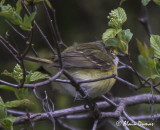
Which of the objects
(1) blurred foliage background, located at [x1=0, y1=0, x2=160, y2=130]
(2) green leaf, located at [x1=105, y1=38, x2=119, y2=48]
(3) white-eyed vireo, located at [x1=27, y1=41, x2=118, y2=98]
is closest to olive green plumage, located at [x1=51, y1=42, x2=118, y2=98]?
(3) white-eyed vireo, located at [x1=27, y1=41, x2=118, y2=98]

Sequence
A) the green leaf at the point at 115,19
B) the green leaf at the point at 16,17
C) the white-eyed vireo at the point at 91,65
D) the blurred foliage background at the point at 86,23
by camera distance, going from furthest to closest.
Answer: the blurred foliage background at the point at 86,23
the white-eyed vireo at the point at 91,65
the green leaf at the point at 115,19
the green leaf at the point at 16,17

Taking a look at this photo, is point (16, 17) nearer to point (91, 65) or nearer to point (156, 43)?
point (156, 43)

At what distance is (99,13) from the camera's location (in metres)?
7.14

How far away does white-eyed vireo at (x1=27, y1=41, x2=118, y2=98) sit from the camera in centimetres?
434

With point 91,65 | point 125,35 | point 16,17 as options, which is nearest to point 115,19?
point 125,35

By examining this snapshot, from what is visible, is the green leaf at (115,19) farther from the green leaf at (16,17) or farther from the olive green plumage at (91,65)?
the olive green plumage at (91,65)

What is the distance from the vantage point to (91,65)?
4.54m

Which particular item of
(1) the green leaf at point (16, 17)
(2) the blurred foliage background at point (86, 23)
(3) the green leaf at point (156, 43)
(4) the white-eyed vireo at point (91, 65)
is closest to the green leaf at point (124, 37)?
(3) the green leaf at point (156, 43)

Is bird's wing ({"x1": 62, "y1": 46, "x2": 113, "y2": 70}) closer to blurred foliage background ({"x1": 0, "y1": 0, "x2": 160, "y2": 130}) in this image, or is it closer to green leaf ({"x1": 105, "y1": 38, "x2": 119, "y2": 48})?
green leaf ({"x1": 105, "y1": 38, "x2": 119, "y2": 48})

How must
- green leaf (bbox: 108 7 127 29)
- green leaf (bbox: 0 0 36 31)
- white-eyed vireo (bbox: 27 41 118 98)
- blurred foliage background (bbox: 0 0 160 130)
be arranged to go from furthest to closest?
blurred foliage background (bbox: 0 0 160 130), white-eyed vireo (bbox: 27 41 118 98), green leaf (bbox: 108 7 127 29), green leaf (bbox: 0 0 36 31)

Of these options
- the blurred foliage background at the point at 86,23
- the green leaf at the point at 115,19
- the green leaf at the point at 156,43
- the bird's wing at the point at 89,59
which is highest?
the green leaf at the point at 115,19

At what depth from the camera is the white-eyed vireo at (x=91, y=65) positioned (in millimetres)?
4340

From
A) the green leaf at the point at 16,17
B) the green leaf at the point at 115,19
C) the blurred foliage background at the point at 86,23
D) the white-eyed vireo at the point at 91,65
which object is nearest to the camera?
the green leaf at the point at 16,17

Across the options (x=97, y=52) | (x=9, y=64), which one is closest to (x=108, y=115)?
(x=97, y=52)
